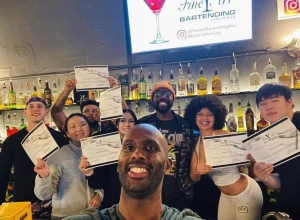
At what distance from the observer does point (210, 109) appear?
225 cm

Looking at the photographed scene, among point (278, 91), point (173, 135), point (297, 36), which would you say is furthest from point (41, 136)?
point (297, 36)

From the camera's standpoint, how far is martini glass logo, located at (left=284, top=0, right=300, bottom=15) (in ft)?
10.1

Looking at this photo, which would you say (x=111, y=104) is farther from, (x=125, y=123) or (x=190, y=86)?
(x=190, y=86)

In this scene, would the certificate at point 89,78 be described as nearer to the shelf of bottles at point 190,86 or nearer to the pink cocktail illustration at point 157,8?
the shelf of bottles at point 190,86

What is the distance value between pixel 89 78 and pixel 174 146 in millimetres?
830

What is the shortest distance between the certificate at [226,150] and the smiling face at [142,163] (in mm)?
760

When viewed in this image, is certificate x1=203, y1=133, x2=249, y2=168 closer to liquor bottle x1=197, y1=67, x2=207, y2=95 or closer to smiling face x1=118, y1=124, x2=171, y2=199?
smiling face x1=118, y1=124, x2=171, y2=199

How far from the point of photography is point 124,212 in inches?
43.6

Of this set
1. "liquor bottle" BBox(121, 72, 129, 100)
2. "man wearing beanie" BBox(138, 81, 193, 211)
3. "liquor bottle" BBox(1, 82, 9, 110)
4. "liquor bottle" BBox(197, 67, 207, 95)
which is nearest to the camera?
"man wearing beanie" BBox(138, 81, 193, 211)

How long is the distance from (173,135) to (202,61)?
137 centimetres

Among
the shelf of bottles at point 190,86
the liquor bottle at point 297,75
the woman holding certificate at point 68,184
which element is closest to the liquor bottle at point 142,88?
the shelf of bottles at point 190,86

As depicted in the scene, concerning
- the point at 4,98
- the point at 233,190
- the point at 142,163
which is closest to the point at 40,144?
the point at 142,163

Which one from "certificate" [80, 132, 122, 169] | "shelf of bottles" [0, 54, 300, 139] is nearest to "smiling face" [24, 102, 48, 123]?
"certificate" [80, 132, 122, 169]

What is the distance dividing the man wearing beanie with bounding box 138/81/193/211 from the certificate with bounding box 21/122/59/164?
788 mm
